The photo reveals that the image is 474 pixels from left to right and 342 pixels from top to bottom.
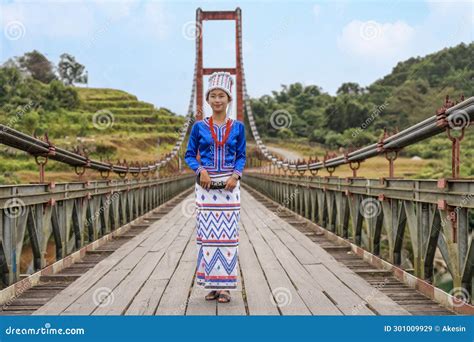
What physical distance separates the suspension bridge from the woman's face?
1134 millimetres

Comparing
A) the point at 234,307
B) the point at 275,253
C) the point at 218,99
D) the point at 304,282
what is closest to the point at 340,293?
the point at 304,282

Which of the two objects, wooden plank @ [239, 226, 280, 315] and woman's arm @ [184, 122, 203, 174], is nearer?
wooden plank @ [239, 226, 280, 315]

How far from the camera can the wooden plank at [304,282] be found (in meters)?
3.63

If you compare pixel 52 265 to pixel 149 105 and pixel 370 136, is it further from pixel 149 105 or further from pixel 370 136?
pixel 149 105

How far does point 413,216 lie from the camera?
4.19 meters

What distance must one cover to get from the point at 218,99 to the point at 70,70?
93.2m

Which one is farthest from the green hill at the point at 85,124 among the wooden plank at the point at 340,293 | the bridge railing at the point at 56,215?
the wooden plank at the point at 340,293

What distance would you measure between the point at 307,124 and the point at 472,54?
20.0 m

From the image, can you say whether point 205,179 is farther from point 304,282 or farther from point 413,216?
point 413,216

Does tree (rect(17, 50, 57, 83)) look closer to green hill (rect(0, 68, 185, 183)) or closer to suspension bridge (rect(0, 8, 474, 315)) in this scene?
green hill (rect(0, 68, 185, 183))

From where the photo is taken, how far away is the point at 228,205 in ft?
12.6

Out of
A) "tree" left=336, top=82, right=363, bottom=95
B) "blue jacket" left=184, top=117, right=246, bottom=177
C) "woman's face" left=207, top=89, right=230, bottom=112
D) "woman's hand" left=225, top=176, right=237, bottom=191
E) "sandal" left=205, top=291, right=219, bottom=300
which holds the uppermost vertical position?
"tree" left=336, top=82, right=363, bottom=95

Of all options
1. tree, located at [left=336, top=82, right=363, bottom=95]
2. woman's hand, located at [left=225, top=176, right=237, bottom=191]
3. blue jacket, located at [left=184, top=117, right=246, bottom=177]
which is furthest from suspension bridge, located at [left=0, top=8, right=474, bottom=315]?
tree, located at [left=336, top=82, right=363, bottom=95]

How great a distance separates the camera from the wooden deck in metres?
3.61
